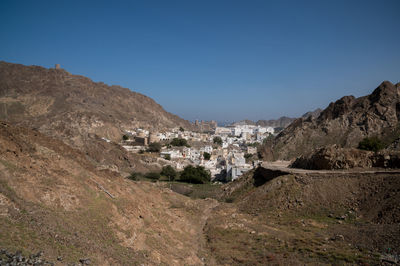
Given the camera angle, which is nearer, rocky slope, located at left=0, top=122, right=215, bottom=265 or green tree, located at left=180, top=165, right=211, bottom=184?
rocky slope, located at left=0, top=122, right=215, bottom=265

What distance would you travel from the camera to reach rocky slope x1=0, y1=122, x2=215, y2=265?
640cm

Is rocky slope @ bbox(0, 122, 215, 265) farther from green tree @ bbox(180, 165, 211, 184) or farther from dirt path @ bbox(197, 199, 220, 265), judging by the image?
green tree @ bbox(180, 165, 211, 184)

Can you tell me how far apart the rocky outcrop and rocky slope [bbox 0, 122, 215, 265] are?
41.9 ft

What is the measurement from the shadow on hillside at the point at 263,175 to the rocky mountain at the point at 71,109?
1865 cm

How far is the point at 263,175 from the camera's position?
22719 millimetres

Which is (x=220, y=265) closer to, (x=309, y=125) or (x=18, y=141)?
(x=18, y=141)

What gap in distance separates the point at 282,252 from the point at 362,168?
12.4 m

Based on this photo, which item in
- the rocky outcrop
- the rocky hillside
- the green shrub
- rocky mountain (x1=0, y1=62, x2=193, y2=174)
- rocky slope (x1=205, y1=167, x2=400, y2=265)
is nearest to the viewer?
rocky slope (x1=205, y1=167, x2=400, y2=265)

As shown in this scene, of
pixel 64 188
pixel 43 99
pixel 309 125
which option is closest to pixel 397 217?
pixel 64 188

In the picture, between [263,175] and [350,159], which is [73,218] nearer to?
[263,175]

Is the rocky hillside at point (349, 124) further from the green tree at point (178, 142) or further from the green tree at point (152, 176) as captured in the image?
the green tree at point (178, 142)

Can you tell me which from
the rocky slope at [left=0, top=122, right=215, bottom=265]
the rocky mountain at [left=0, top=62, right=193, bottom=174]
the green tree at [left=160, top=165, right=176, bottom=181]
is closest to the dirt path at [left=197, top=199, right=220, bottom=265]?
the rocky slope at [left=0, top=122, right=215, bottom=265]

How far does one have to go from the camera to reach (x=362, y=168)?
19.2 meters

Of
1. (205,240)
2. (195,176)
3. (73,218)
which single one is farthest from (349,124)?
(73,218)
